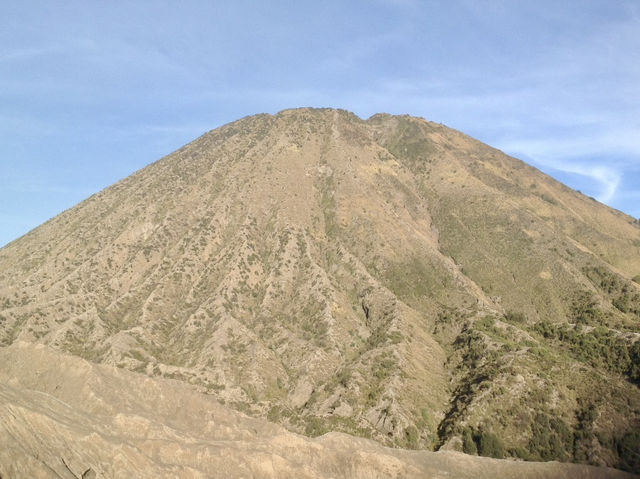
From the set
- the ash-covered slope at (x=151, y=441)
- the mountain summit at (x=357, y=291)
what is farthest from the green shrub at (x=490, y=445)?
the ash-covered slope at (x=151, y=441)

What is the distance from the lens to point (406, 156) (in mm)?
119938

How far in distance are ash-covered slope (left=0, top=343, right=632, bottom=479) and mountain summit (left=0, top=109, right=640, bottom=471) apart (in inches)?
497

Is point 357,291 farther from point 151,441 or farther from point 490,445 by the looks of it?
point 151,441

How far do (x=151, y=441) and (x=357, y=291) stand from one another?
47178mm

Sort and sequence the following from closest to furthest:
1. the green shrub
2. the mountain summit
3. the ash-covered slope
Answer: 1. the ash-covered slope
2. the green shrub
3. the mountain summit

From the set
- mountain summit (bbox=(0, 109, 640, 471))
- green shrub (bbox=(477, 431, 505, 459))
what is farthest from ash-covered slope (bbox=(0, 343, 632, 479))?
mountain summit (bbox=(0, 109, 640, 471))

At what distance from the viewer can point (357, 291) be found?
6756cm

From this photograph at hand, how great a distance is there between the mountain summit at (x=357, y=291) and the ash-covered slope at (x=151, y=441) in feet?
41.4

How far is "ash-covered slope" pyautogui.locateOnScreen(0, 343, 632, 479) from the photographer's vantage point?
18531 mm

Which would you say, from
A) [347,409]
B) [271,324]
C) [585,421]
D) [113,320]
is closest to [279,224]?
[271,324]

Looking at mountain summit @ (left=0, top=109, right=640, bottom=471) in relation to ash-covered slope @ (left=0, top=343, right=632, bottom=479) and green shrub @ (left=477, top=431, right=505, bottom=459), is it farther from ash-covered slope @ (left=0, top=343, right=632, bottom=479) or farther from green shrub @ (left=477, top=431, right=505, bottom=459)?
ash-covered slope @ (left=0, top=343, right=632, bottom=479)

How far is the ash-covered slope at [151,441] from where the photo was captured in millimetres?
18531

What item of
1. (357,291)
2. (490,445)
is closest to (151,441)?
(490,445)

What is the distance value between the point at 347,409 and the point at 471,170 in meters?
86.0
